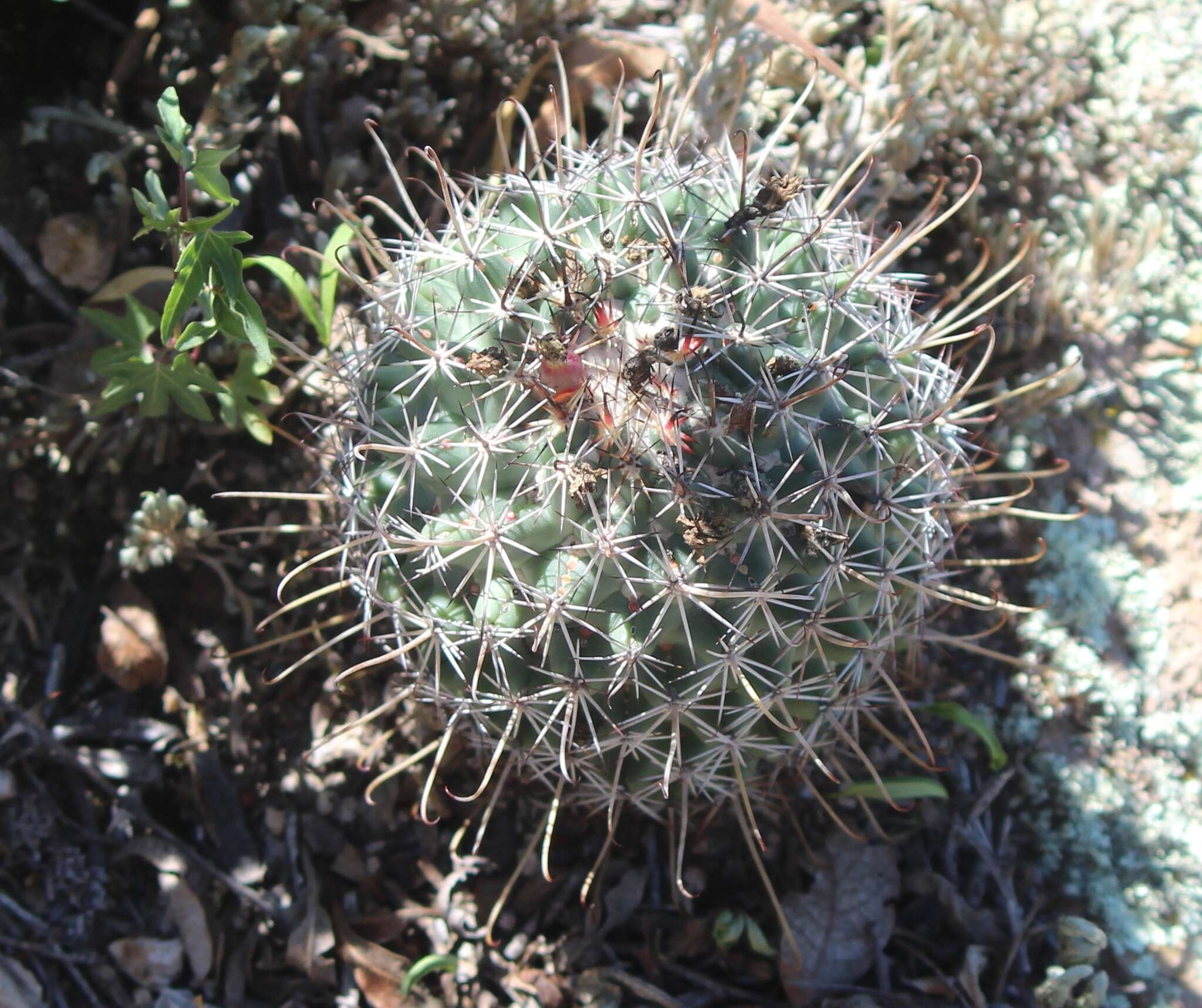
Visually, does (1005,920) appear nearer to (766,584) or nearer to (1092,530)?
(1092,530)

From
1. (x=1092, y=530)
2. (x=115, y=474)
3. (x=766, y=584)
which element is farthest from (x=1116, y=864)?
(x=115, y=474)

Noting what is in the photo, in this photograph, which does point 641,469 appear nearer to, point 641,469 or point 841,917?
point 641,469

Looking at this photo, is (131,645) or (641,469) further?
(131,645)

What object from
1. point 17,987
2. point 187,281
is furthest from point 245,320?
point 17,987

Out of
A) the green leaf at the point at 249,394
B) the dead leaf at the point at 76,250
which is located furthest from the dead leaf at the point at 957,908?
the dead leaf at the point at 76,250

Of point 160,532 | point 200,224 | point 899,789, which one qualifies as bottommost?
point 899,789

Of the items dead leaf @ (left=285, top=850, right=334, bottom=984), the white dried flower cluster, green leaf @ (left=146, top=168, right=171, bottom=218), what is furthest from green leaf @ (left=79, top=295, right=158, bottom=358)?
dead leaf @ (left=285, top=850, right=334, bottom=984)

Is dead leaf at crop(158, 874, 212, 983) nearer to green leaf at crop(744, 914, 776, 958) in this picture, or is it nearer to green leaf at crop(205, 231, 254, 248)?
green leaf at crop(744, 914, 776, 958)
